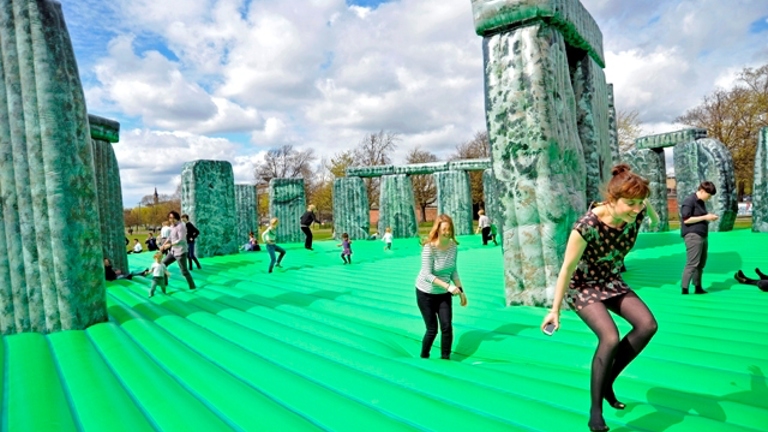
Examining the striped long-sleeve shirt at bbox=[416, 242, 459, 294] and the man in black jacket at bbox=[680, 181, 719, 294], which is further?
the man in black jacket at bbox=[680, 181, 719, 294]

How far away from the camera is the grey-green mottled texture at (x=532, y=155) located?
4.18 meters

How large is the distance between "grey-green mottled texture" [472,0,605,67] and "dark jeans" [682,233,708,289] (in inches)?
95.6

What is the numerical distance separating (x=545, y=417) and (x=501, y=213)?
8.89ft

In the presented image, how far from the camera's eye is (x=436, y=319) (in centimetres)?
313

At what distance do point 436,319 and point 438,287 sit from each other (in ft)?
0.73

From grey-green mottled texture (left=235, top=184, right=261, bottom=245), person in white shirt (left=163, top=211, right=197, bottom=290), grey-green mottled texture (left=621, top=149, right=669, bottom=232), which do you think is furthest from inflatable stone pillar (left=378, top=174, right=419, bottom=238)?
person in white shirt (left=163, top=211, right=197, bottom=290)

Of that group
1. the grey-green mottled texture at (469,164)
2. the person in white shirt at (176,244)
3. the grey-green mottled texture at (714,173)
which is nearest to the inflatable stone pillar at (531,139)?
the person in white shirt at (176,244)

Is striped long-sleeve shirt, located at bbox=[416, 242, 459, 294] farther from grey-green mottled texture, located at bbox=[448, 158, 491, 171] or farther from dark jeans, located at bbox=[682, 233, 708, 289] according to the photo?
grey-green mottled texture, located at bbox=[448, 158, 491, 171]

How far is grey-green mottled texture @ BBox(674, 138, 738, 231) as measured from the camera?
11.6 m

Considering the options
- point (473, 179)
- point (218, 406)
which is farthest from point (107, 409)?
point (473, 179)

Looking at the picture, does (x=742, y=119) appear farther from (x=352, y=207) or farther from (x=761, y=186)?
(x=352, y=207)

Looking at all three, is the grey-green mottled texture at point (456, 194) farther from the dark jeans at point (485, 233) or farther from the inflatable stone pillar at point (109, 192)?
the inflatable stone pillar at point (109, 192)

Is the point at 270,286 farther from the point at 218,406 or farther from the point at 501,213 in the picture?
the point at 218,406

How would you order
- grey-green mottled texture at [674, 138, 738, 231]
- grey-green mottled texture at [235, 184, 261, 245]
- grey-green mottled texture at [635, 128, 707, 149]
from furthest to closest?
grey-green mottled texture at [235, 184, 261, 245] < grey-green mottled texture at [635, 128, 707, 149] < grey-green mottled texture at [674, 138, 738, 231]
